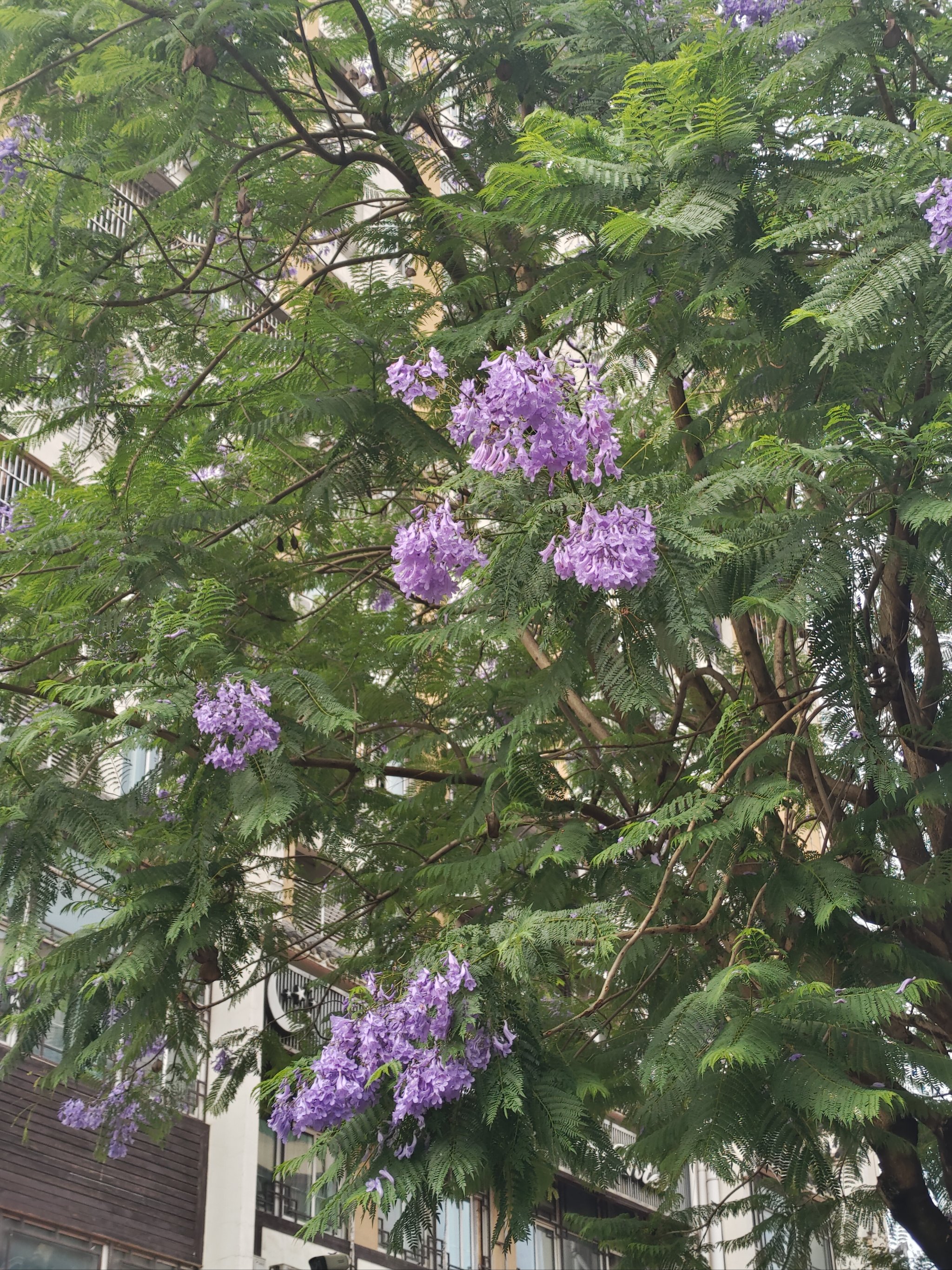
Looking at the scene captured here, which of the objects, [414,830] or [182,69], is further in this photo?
[414,830]

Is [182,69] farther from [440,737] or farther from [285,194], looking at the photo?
[440,737]

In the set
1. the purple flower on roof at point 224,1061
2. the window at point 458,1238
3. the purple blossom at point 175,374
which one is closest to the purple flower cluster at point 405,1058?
the purple flower on roof at point 224,1061

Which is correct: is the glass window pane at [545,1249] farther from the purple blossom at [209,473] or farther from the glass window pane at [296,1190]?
the purple blossom at [209,473]

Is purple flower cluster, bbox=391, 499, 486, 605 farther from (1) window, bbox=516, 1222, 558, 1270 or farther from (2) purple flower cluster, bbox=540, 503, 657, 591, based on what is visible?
(1) window, bbox=516, 1222, 558, 1270

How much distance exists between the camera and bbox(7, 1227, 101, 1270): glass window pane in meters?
9.90

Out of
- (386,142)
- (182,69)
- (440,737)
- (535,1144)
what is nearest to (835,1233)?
(440,737)

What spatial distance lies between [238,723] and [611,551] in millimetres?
1601

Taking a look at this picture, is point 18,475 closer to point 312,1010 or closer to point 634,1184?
point 312,1010

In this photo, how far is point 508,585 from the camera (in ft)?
14.2

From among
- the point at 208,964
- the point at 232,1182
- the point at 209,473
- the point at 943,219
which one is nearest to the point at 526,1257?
the point at 232,1182

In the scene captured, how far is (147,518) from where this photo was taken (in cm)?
586

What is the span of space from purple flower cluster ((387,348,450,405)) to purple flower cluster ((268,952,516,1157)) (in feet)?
6.57

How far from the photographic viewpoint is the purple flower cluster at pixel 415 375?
509 centimetres

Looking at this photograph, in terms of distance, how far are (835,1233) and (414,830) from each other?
10.3 feet
